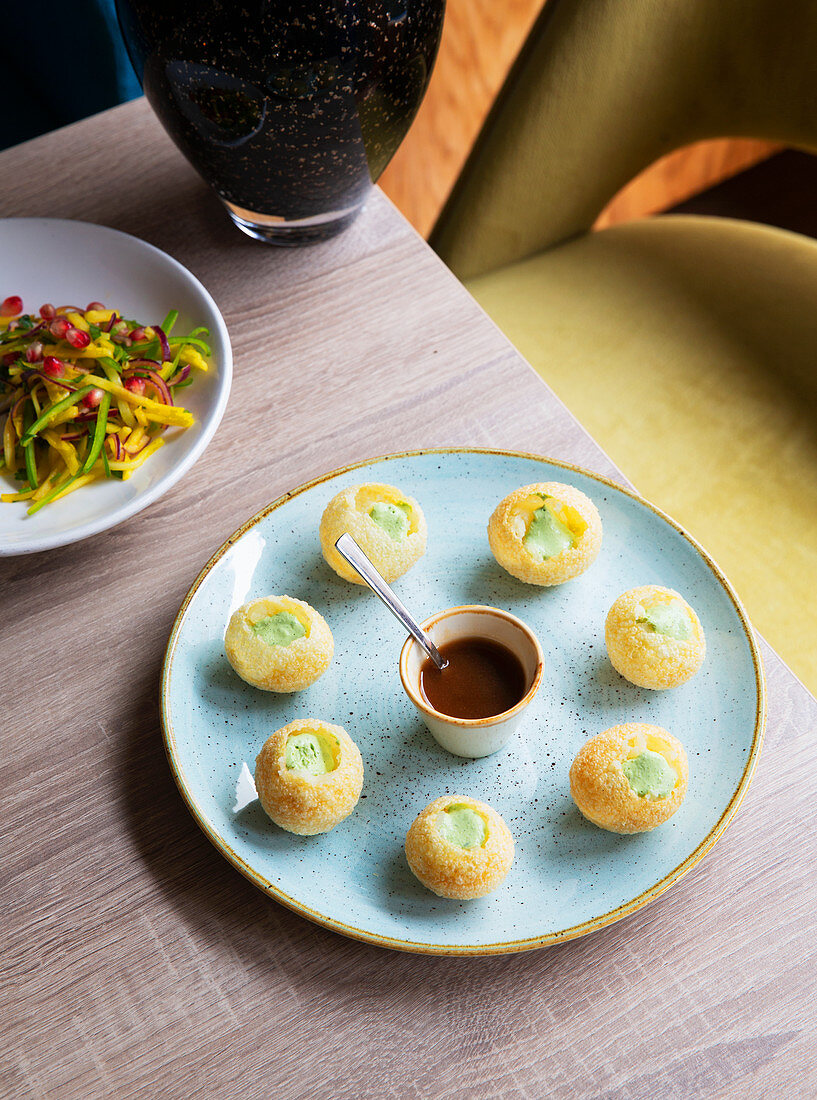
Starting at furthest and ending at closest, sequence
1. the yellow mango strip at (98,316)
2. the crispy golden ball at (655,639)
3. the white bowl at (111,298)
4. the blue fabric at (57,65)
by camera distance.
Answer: the blue fabric at (57,65) < the yellow mango strip at (98,316) < the white bowl at (111,298) < the crispy golden ball at (655,639)

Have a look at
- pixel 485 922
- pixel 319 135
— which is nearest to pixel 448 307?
pixel 319 135

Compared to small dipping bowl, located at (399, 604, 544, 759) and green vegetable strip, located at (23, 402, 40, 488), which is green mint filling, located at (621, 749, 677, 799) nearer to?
small dipping bowl, located at (399, 604, 544, 759)

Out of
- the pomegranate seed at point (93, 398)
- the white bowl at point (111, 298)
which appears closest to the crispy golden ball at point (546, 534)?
the white bowl at point (111, 298)

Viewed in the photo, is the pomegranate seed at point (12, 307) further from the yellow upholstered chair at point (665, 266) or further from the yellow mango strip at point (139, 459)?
the yellow upholstered chair at point (665, 266)

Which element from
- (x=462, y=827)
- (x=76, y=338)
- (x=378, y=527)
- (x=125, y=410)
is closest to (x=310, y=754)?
(x=462, y=827)

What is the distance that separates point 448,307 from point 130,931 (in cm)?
83

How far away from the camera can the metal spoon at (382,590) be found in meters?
0.88

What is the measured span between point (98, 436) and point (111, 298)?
27 centimetres

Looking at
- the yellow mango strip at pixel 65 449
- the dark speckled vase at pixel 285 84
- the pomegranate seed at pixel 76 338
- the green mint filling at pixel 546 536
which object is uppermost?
the dark speckled vase at pixel 285 84

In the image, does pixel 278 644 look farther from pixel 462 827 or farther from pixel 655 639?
pixel 655 639

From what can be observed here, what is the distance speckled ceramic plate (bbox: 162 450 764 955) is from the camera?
783mm

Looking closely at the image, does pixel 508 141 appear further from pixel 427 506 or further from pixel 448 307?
pixel 427 506

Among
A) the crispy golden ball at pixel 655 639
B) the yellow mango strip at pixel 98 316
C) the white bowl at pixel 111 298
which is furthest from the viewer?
the yellow mango strip at pixel 98 316

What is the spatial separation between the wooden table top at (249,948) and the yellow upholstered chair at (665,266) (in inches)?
13.5
